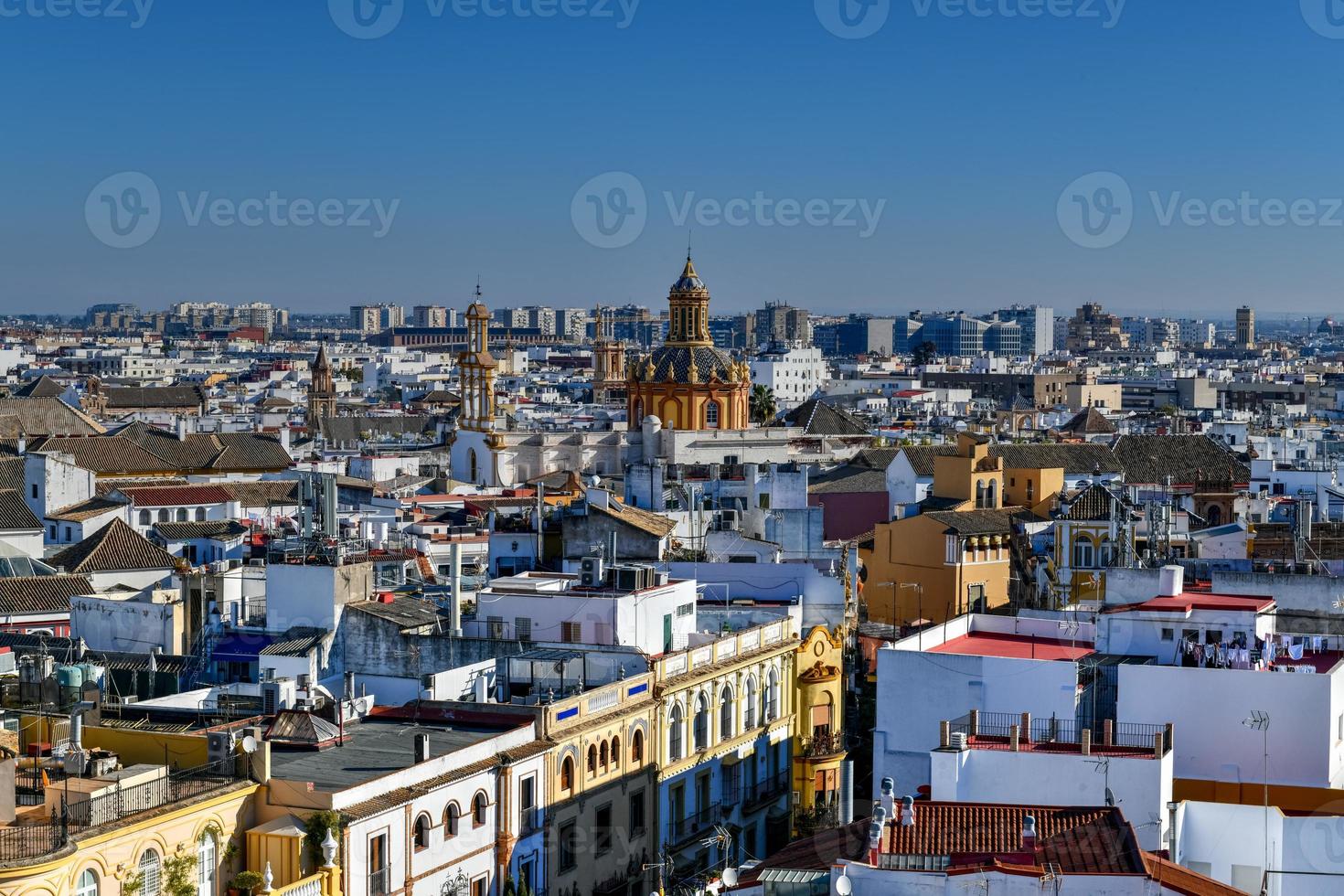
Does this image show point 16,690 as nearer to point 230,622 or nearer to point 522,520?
point 230,622

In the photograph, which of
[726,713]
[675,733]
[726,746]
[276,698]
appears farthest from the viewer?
[726,713]

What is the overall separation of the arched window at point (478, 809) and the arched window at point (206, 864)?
358 centimetres

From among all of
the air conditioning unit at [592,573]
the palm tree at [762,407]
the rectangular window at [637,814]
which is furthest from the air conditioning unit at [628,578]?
the palm tree at [762,407]

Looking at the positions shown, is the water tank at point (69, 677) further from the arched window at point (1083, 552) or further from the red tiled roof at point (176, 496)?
the red tiled roof at point (176, 496)

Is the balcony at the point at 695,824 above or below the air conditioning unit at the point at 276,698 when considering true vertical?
below

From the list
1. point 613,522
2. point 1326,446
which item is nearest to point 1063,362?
point 1326,446

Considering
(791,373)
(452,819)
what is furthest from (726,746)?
(791,373)

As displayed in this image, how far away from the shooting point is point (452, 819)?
829 inches

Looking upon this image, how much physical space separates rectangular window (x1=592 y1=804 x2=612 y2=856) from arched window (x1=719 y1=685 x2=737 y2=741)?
11.7 feet

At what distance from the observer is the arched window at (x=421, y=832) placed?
66.8 ft

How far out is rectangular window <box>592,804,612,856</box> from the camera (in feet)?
79.2

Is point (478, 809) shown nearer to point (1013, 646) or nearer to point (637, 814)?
point (637, 814)

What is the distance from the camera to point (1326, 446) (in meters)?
70.3

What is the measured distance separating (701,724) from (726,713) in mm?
818
